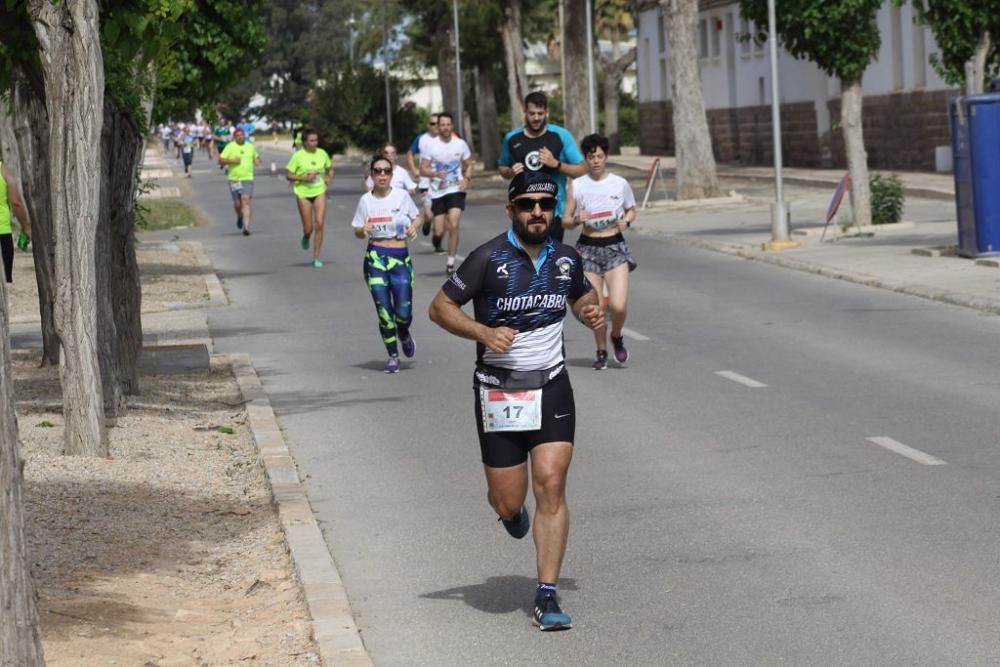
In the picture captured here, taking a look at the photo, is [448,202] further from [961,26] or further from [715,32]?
[715,32]

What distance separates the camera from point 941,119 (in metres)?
45.9

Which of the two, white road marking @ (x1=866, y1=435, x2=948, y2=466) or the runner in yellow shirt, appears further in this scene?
the runner in yellow shirt

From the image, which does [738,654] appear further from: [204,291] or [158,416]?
[204,291]

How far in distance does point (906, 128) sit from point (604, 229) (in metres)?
34.6

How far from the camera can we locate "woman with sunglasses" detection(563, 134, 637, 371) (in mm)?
15195

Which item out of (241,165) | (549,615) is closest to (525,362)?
(549,615)

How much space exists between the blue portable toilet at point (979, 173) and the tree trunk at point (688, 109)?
15573mm

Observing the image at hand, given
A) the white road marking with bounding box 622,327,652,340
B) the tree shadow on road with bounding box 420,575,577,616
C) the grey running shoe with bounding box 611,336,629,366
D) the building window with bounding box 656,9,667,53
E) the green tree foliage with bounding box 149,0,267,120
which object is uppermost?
the building window with bounding box 656,9,667,53

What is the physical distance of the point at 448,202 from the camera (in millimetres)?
25422

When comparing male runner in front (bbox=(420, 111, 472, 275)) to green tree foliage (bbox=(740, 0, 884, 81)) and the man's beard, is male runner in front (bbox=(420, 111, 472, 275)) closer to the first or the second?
green tree foliage (bbox=(740, 0, 884, 81))

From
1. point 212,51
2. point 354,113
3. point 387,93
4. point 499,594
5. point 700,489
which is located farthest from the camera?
point 354,113

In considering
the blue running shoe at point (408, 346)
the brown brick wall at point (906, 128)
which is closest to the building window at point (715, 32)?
the brown brick wall at point (906, 128)

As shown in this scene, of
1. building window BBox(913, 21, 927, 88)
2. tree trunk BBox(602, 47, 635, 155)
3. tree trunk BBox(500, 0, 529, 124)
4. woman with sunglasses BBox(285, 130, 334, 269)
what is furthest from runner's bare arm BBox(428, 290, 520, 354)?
tree trunk BBox(602, 47, 635, 155)

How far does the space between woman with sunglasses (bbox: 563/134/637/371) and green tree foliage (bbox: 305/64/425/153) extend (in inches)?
2433
